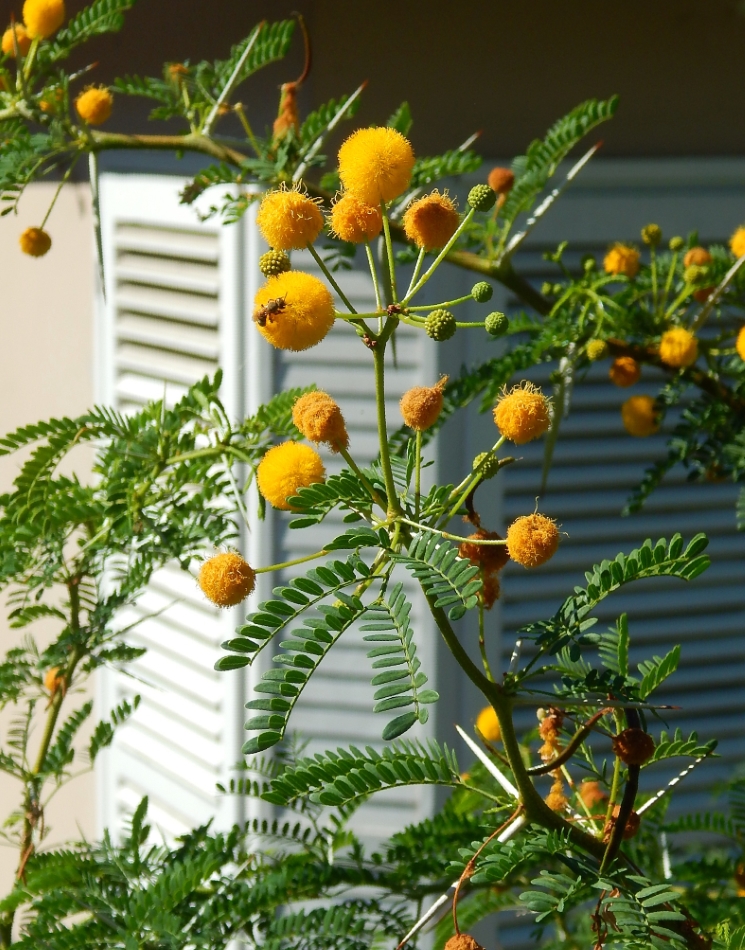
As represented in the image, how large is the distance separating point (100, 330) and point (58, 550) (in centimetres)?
124

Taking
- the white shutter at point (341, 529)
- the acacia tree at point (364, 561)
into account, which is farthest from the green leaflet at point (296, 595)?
the white shutter at point (341, 529)

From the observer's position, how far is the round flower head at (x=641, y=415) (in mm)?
1049

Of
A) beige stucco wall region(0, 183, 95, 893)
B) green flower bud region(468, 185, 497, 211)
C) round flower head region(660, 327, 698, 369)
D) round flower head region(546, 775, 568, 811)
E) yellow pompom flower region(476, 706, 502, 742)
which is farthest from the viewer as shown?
beige stucco wall region(0, 183, 95, 893)

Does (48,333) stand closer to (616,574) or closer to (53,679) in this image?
(53,679)

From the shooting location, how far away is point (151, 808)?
2014 millimetres

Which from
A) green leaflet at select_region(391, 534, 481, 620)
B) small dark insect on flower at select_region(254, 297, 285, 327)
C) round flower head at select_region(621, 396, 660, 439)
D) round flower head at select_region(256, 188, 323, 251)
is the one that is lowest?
round flower head at select_region(621, 396, 660, 439)

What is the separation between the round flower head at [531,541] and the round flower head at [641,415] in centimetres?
60

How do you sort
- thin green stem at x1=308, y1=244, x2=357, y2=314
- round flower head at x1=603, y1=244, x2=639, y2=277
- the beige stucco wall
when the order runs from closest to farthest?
thin green stem at x1=308, y1=244, x2=357, y2=314
round flower head at x1=603, y1=244, x2=639, y2=277
the beige stucco wall

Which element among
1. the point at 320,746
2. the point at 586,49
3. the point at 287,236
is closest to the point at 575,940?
the point at 287,236

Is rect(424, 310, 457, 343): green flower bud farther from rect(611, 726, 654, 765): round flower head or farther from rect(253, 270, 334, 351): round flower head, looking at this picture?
rect(611, 726, 654, 765): round flower head

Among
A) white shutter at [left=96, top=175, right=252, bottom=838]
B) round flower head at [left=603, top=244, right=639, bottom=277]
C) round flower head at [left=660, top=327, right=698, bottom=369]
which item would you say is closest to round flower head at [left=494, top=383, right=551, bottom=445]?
round flower head at [left=660, top=327, right=698, bottom=369]

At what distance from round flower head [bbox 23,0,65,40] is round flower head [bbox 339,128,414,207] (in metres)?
0.54

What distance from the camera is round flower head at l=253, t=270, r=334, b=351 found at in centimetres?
48

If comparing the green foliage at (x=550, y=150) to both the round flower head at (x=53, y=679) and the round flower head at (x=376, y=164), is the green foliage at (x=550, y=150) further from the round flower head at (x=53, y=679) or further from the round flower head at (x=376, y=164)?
the round flower head at (x=53, y=679)
